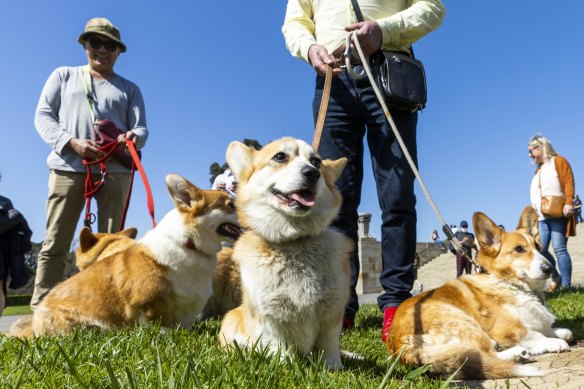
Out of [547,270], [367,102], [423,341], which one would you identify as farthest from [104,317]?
[547,270]

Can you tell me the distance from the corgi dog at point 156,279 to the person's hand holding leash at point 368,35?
183cm

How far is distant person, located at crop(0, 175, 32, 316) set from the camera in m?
4.55

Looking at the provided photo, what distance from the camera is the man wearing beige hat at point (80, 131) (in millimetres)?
4777

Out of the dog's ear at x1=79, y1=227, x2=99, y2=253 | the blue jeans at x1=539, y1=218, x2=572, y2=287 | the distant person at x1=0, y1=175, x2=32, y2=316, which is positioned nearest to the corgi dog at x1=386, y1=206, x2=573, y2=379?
the dog's ear at x1=79, y1=227, x2=99, y2=253

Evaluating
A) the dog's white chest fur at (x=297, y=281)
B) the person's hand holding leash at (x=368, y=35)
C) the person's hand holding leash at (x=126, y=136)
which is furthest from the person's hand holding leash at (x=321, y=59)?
the person's hand holding leash at (x=126, y=136)

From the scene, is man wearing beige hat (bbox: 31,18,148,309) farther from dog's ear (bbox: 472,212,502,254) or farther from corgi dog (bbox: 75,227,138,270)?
dog's ear (bbox: 472,212,502,254)

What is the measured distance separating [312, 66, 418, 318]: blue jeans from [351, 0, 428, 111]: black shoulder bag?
0.40ft

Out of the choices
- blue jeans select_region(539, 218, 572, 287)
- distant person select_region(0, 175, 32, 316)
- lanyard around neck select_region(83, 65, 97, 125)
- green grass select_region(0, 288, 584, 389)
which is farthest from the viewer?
blue jeans select_region(539, 218, 572, 287)

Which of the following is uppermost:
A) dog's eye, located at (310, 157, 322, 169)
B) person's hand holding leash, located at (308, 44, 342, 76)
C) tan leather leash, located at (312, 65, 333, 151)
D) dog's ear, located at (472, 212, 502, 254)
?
person's hand holding leash, located at (308, 44, 342, 76)

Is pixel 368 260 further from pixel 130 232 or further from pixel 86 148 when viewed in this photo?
pixel 86 148

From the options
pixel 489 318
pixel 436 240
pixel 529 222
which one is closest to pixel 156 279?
pixel 489 318

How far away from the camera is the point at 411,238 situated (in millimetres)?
3814

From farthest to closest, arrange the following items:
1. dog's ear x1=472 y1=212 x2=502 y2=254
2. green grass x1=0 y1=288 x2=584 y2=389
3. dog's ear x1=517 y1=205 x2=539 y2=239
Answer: dog's ear x1=517 y1=205 x2=539 y2=239 < dog's ear x1=472 y1=212 x2=502 y2=254 < green grass x1=0 y1=288 x2=584 y2=389

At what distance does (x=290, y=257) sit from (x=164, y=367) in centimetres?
83
